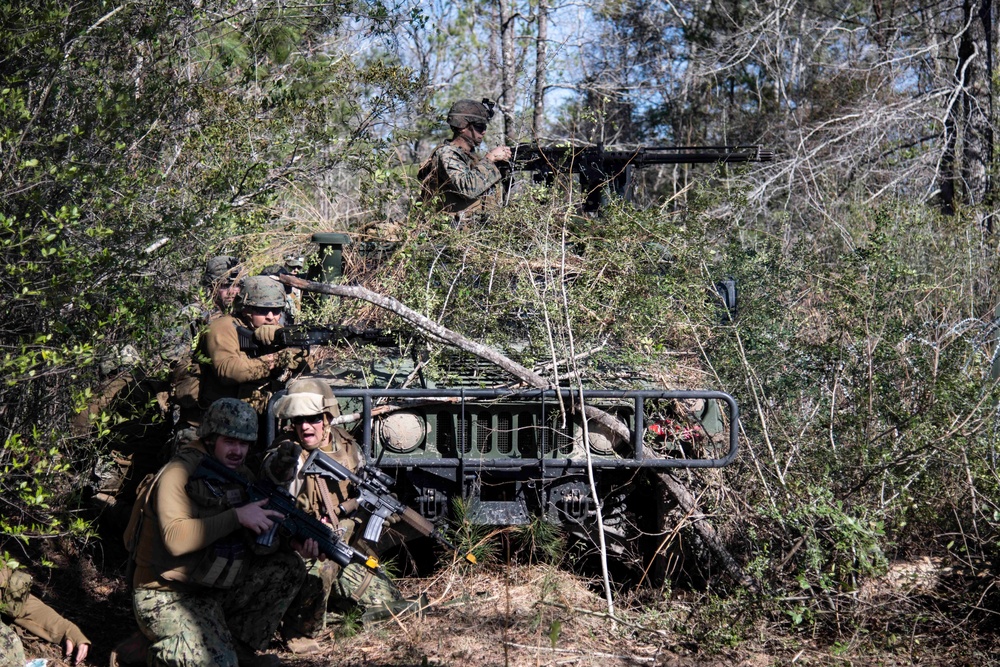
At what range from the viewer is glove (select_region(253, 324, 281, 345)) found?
19.3 ft

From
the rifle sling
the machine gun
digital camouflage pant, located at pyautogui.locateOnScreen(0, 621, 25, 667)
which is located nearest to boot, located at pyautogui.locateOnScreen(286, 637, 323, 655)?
the rifle sling

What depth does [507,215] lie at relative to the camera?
251 inches

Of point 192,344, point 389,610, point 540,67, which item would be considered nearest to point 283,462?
point 389,610

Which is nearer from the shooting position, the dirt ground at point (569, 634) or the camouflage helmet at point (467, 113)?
the dirt ground at point (569, 634)

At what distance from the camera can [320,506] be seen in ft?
16.5

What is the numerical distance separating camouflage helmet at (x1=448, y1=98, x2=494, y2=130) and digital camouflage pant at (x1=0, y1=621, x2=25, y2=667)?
4.32 metres

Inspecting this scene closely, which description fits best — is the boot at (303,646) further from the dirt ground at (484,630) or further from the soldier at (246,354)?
the soldier at (246,354)

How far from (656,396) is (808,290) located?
6.35ft

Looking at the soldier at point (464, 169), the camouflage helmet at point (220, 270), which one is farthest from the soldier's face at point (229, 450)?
the soldier at point (464, 169)

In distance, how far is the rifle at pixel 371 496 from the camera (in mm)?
4734

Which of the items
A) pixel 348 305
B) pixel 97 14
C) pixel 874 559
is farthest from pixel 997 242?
pixel 97 14

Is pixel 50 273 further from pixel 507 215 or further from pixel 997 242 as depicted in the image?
pixel 997 242

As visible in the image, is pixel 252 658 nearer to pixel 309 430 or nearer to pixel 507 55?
pixel 309 430

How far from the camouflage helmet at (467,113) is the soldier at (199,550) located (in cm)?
357
